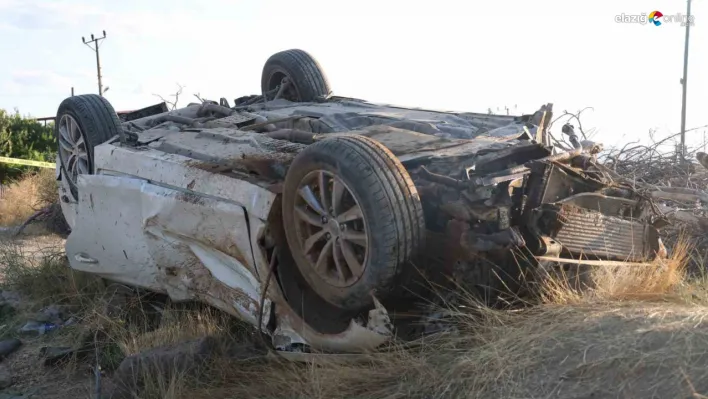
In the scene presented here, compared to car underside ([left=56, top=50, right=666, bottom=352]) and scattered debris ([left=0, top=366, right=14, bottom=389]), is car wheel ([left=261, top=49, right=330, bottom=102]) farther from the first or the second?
scattered debris ([left=0, top=366, right=14, bottom=389])

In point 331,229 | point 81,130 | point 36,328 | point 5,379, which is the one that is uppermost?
point 81,130

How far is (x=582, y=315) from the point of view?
3674mm

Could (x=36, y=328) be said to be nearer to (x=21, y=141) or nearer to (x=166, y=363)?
(x=166, y=363)

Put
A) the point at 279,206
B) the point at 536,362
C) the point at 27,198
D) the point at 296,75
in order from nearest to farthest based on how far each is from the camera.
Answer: the point at 536,362, the point at 279,206, the point at 296,75, the point at 27,198

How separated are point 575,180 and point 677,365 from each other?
1.76 meters

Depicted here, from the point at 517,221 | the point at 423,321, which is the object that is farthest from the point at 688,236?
the point at 423,321

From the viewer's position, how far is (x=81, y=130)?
6.33 m

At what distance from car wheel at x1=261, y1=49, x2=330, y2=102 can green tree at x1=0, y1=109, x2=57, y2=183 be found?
13207mm

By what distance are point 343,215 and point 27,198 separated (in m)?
13.3

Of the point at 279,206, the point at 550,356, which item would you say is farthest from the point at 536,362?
the point at 279,206

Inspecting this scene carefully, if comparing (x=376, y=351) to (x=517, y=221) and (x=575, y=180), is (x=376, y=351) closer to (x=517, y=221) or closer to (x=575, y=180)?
(x=517, y=221)

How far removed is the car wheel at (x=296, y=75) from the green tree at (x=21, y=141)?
1321cm

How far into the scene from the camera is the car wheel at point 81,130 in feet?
20.3

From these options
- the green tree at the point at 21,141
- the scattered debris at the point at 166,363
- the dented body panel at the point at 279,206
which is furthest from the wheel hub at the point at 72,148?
the green tree at the point at 21,141
